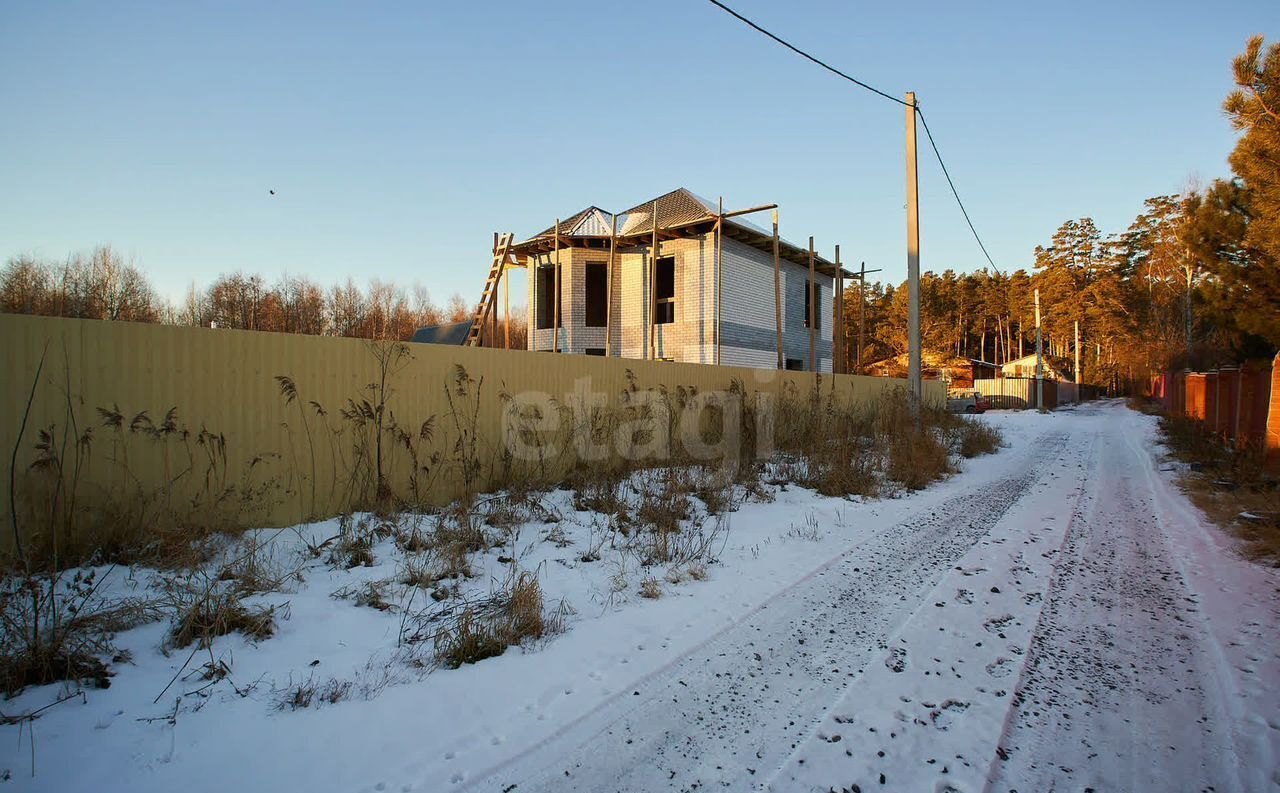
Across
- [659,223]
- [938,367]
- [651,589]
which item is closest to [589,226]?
[659,223]

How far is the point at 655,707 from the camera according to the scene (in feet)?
8.74

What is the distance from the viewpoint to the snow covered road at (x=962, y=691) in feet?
7.23

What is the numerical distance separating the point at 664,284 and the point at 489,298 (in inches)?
246

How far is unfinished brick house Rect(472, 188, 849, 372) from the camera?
16.4 metres

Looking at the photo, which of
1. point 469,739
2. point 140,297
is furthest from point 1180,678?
point 140,297

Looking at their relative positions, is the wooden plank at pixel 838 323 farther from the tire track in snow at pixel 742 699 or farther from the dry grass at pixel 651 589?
the dry grass at pixel 651 589

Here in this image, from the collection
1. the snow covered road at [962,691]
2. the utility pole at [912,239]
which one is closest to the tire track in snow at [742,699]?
the snow covered road at [962,691]

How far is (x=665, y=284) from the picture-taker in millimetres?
18516

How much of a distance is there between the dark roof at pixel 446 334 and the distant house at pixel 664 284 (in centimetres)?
253

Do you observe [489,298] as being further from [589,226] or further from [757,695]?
[757,695]

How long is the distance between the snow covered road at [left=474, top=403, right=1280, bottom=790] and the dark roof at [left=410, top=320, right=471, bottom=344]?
11.7m

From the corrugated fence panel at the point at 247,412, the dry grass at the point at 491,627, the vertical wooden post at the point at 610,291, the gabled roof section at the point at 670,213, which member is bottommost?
the dry grass at the point at 491,627

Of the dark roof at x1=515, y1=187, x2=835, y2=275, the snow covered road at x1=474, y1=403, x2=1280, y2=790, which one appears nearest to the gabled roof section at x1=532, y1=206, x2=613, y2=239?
the dark roof at x1=515, y1=187, x2=835, y2=275

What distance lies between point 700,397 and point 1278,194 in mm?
8826
